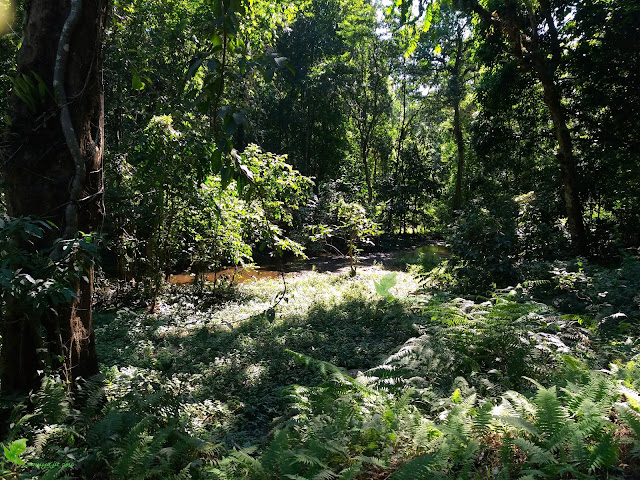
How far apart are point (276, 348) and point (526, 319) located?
3.29m

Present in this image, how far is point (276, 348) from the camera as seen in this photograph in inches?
226

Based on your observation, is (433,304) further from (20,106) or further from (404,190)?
(404,190)

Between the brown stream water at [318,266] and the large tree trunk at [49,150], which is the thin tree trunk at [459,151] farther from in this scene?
the large tree trunk at [49,150]

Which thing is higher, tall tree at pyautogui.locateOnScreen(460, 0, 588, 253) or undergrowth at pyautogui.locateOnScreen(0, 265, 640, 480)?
tall tree at pyautogui.locateOnScreen(460, 0, 588, 253)

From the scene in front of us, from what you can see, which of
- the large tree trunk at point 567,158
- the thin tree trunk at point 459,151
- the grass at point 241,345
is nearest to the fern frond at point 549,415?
the grass at point 241,345

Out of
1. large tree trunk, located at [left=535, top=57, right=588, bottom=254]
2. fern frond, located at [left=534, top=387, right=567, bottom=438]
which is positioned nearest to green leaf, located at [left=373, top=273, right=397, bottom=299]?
large tree trunk, located at [left=535, top=57, right=588, bottom=254]

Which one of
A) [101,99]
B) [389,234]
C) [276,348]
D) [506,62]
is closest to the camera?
[101,99]

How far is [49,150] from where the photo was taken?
9.23ft

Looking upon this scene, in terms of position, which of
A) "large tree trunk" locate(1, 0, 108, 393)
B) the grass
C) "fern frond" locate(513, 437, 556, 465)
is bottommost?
the grass

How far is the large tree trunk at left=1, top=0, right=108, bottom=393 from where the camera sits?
2764 mm

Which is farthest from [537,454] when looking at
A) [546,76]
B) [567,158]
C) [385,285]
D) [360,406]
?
[546,76]

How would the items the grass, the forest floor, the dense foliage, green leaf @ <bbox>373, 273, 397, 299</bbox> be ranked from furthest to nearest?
green leaf @ <bbox>373, 273, 397, 299</bbox>
the grass
the forest floor
the dense foliage

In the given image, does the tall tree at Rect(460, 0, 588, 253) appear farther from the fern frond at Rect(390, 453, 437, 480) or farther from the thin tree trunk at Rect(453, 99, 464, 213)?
the thin tree trunk at Rect(453, 99, 464, 213)

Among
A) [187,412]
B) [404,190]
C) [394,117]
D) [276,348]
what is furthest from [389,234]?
[187,412]
